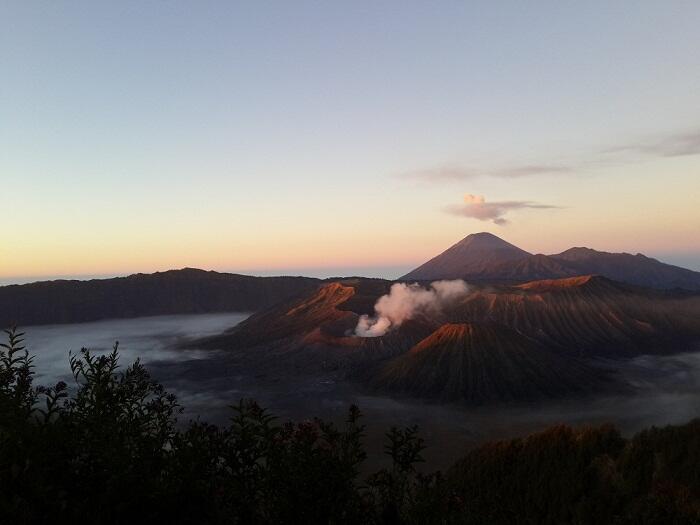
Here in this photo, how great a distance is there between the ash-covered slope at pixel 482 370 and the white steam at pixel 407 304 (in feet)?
66.4

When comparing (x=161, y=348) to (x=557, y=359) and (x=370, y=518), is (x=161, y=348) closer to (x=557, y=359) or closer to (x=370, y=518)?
(x=557, y=359)

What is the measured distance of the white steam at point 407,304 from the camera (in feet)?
308

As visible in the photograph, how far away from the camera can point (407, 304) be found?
107 meters

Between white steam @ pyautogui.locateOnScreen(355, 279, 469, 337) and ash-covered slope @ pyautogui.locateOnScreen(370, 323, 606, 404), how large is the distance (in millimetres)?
20240

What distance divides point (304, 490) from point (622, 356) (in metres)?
98.9

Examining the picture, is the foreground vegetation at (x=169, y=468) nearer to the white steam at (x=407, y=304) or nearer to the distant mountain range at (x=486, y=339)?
the distant mountain range at (x=486, y=339)

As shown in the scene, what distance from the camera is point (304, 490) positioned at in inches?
237

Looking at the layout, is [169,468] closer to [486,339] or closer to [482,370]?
[482,370]

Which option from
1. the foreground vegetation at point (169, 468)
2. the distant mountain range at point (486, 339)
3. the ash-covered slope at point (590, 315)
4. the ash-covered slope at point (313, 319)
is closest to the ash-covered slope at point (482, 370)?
the distant mountain range at point (486, 339)

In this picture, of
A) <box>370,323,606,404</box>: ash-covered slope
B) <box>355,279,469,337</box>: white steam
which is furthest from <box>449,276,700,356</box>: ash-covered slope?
<box>370,323,606,404</box>: ash-covered slope

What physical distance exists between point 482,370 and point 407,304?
4256 cm

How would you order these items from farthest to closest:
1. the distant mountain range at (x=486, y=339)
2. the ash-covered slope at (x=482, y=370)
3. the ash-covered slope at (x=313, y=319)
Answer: the ash-covered slope at (x=313, y=319) → the distant mountain range at (x=486, y=339) → the ash-covered slope at (x=482, y=370)

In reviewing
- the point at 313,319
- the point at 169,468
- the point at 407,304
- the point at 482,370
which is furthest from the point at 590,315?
the point at 169,468

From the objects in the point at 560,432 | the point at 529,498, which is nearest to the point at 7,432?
the point at 529,498
